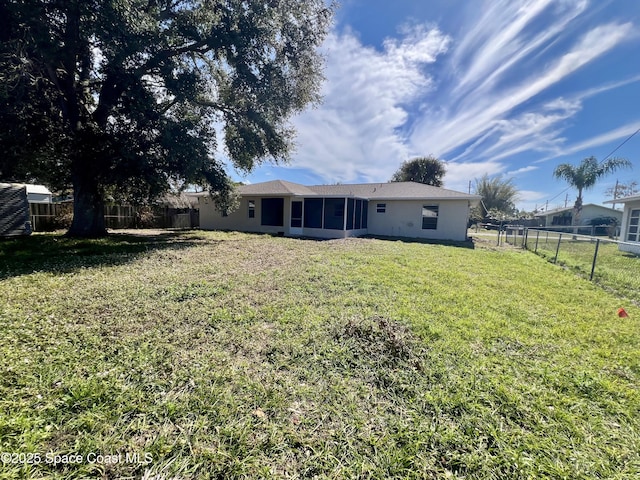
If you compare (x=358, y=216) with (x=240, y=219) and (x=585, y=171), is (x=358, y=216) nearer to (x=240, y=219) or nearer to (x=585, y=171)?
(x=240, y=219)

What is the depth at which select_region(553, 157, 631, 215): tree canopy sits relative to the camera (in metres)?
22.0

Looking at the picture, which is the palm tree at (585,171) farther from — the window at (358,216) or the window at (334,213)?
the window at (334,213)

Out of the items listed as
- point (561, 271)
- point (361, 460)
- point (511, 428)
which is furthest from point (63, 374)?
point (561, 271)

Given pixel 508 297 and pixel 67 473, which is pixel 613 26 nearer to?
pixel 508 297

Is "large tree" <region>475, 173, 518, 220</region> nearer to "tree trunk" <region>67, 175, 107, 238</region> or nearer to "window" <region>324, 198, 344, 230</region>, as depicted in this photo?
"window" <region>324, 198, 344, 230</region>

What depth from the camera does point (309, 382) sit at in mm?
2480

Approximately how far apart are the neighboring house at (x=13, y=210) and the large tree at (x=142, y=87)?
0.62 metres

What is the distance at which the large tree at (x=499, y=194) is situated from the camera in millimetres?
37562

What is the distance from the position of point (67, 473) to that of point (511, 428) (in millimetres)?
2998

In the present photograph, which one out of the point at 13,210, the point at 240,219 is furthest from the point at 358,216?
the point at 13,210

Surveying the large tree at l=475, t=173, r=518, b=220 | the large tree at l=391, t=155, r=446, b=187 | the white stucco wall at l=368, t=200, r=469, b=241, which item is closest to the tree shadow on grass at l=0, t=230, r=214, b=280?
the white stucco wall at l=368, t=200, r=469, b=241

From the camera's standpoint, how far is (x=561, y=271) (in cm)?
768

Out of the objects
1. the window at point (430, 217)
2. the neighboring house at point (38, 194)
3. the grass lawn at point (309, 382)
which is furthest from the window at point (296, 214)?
the neighboring house at point (38, 194)

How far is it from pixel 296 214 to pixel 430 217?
25.3 feet
